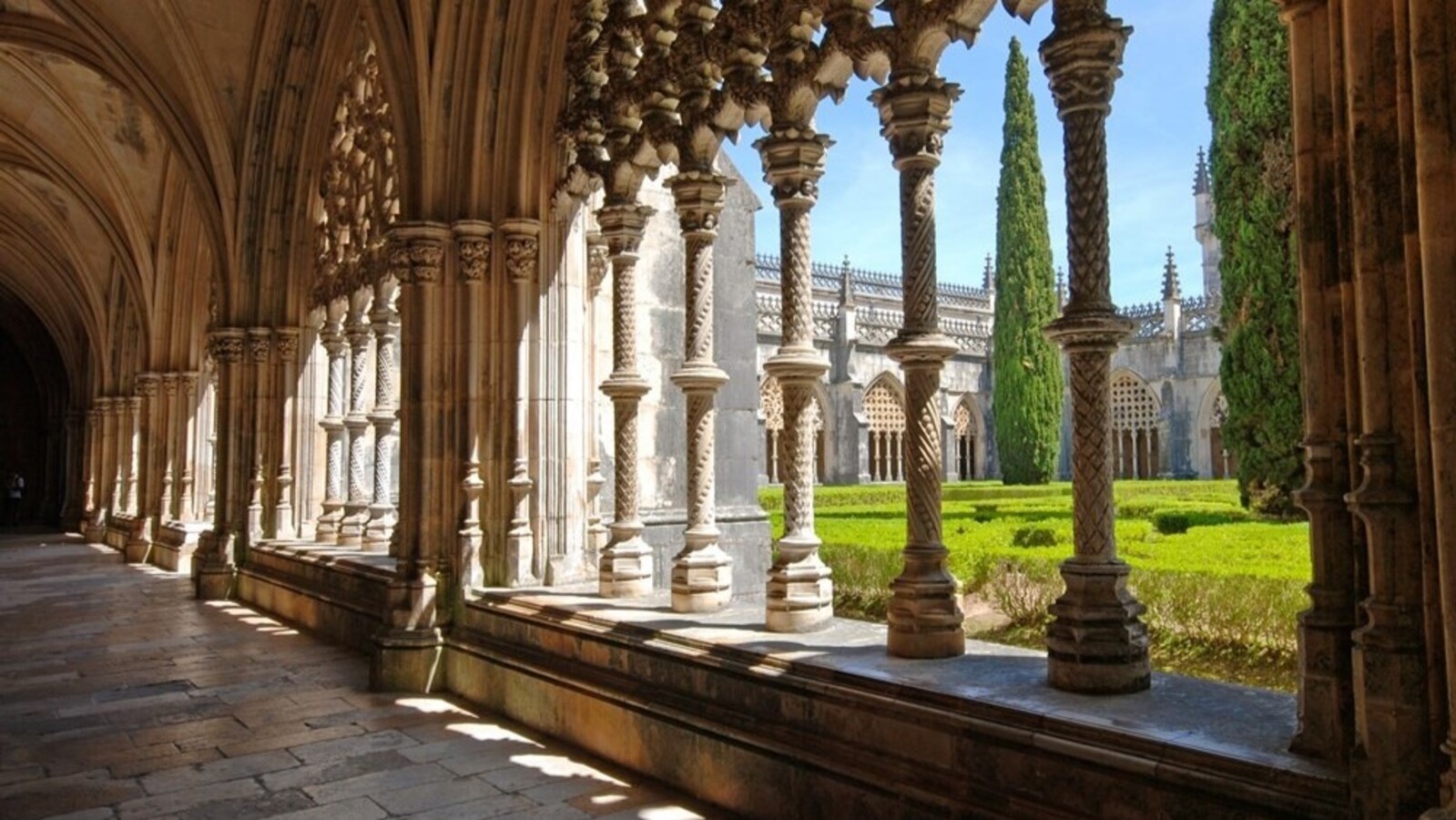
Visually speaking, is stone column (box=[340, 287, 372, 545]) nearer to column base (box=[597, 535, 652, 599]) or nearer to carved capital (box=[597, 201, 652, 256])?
carved capital (box=[597, 201, 652, 256])

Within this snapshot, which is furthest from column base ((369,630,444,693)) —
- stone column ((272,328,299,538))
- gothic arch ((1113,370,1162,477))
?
gothic arch ((1113,370,1162,477))

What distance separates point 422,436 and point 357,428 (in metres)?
2.41

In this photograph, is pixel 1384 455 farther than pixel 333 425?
No

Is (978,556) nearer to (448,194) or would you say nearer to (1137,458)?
(448,194)

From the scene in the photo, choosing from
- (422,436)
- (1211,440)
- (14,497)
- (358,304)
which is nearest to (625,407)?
(422,436)

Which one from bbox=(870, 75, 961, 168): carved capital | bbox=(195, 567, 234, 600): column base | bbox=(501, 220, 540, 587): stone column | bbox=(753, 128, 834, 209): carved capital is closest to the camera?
bbox=(870, 75, 961, 168): carved capital

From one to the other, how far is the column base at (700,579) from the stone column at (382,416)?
352 cm

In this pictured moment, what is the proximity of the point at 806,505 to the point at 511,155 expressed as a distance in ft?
9.04

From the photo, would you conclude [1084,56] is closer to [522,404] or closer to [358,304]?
[522,404]

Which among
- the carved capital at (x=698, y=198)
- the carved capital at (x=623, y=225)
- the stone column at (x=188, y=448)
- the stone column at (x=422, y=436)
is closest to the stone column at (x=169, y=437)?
the stone column at (x=188, y=448)

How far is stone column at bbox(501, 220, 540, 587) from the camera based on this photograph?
17.3 ft

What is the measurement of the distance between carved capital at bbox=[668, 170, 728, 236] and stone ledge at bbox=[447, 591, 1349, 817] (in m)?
1.61

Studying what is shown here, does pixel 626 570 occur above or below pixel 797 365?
below

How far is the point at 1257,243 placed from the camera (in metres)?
6.86
